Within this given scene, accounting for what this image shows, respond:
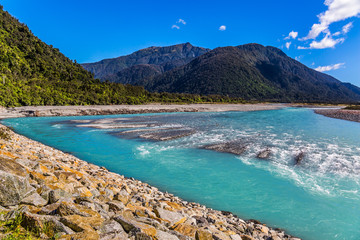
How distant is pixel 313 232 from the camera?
23.2ft

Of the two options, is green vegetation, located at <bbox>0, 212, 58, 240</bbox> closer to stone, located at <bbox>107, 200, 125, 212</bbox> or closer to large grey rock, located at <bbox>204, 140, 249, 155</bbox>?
stone, located at <bbox>107, 200, 125, 212</bbox>

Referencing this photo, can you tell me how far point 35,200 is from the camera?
4328 millimetres

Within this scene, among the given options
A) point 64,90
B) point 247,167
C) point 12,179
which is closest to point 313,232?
point 247,167

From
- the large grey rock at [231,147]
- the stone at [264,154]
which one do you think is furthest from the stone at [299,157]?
the large grey rock at [231,147]

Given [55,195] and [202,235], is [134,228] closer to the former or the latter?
[202,235]

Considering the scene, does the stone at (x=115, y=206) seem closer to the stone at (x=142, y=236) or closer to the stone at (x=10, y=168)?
the stone at (x=142, y=236)

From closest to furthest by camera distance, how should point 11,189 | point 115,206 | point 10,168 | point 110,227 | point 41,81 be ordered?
1. point 110,227
2. point 11,189
3. point 10,168
4. point 115,206
5. point 41,81

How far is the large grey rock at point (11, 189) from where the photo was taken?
153 inches

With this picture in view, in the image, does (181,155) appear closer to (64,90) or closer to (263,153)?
(263,153)

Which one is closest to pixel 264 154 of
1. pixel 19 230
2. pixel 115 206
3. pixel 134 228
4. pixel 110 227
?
pixel 115 206

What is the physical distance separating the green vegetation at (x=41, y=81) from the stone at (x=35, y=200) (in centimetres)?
5157

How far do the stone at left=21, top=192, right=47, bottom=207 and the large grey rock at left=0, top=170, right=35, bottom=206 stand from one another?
0.10 metres

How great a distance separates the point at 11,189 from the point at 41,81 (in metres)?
75.2

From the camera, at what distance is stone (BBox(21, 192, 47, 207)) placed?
4.19m
